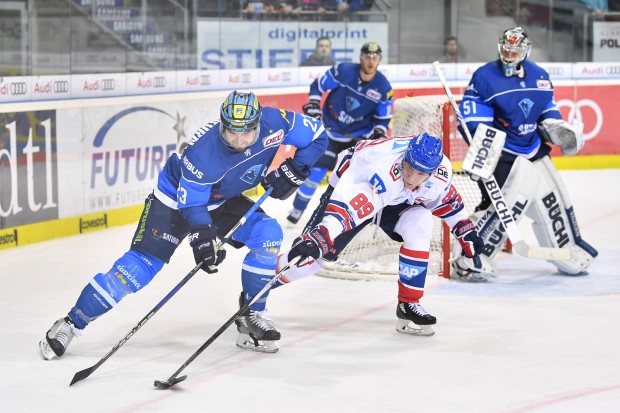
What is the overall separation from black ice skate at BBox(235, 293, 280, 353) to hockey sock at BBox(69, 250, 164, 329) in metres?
0.45

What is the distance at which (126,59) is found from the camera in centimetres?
871

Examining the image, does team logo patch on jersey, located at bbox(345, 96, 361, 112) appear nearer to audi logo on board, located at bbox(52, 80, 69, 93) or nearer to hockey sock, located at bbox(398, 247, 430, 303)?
audi logo on board, located at bbox(52, 80, 69, 93)

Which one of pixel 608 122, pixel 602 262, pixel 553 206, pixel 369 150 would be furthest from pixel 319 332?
pixel 608 122

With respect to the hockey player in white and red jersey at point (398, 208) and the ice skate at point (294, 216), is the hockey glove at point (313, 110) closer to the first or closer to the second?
the ice skate at point (294, 216)

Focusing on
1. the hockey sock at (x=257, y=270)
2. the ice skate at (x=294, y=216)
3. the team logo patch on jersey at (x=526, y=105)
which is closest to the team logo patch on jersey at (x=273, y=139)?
the hockey sock at (x=257, y=270)

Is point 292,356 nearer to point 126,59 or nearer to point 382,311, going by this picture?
point 382,311

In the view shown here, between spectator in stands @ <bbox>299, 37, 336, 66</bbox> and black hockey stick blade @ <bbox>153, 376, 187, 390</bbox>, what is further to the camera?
spectator in stands @ <bbox>299, 37, 336, 66</bbox>

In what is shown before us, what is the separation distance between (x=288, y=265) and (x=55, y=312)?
4.47 feet

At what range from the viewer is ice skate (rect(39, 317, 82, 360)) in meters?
4.75

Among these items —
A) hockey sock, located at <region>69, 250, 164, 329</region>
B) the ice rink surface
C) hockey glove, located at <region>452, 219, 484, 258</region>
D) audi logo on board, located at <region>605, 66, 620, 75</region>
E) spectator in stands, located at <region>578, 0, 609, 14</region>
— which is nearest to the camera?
the ice rink surface

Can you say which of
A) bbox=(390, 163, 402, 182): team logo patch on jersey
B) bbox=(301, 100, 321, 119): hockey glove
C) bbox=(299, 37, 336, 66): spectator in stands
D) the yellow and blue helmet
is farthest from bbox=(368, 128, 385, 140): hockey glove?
the yellow and blue helmet

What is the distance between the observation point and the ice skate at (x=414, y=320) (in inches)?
207

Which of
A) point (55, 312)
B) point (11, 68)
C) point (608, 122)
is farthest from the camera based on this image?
point (608, 122)

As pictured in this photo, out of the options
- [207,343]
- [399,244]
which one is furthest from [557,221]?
[207,343]
